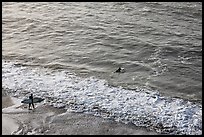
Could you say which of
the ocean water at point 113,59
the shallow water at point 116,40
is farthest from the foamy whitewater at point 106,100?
the shallow water at point 116,40

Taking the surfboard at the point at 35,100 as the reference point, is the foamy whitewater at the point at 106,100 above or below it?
below

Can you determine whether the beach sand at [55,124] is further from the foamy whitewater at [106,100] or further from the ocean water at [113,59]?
the ocean water at [113,59]

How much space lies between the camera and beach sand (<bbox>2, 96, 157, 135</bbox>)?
59.4 feet

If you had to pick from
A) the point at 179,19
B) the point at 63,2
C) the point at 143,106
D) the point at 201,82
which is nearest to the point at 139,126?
the point at 143,106

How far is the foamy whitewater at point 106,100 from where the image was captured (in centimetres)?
1912

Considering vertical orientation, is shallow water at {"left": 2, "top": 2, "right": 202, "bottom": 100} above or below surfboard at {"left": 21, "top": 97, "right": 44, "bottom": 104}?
above

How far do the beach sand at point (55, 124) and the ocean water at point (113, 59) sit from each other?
698mm

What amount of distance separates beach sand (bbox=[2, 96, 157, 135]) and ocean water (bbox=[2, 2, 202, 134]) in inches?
27.5

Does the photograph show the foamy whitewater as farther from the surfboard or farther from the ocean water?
the surfboard

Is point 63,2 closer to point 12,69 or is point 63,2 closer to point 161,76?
point 12,69

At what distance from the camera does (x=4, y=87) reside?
22.8 m

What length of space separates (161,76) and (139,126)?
6310mm

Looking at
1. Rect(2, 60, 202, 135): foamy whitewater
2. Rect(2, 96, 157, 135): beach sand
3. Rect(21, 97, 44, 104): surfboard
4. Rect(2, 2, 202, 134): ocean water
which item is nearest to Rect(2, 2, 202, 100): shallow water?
Rect(2, 2, 202, 134): ocean water

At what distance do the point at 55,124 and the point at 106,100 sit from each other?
3.74 metres
